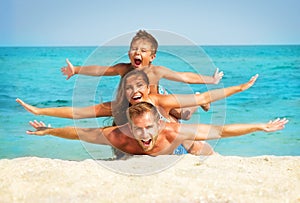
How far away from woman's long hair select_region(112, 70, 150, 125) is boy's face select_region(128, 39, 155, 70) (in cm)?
13

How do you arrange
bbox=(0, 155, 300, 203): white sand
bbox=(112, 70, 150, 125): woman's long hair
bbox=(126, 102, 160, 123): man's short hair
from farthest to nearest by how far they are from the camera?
bbox=(112, 70, 150, 125): woman's long hair < bbox=(126, 102, 160, 123): man's short hair < bbox=(0, 155, 300, 203): white sand

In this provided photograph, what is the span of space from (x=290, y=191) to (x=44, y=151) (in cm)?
474

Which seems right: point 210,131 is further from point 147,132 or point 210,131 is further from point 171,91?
point 171,91

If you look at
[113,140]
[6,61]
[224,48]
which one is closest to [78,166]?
[113,140]

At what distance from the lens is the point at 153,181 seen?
12.0ft

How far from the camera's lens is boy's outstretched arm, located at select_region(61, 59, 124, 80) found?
455cm

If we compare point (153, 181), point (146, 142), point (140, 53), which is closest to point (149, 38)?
point (140, 53)

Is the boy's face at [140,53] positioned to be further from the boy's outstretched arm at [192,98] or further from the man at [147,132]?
the man at [147,132]

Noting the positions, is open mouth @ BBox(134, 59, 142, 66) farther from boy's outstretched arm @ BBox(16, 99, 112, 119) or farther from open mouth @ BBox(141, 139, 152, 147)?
open mouth @ BBox(141, 139, 152, 147)

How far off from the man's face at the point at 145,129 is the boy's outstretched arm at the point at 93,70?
75 cm

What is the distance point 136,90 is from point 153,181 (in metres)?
0.83

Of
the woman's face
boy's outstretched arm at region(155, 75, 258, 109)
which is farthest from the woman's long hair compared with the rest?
boy's outstretched arm at region(155, 75, 258, 109)

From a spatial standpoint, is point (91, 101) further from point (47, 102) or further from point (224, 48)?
point (224, 48)

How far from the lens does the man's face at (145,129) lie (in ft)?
13.1
